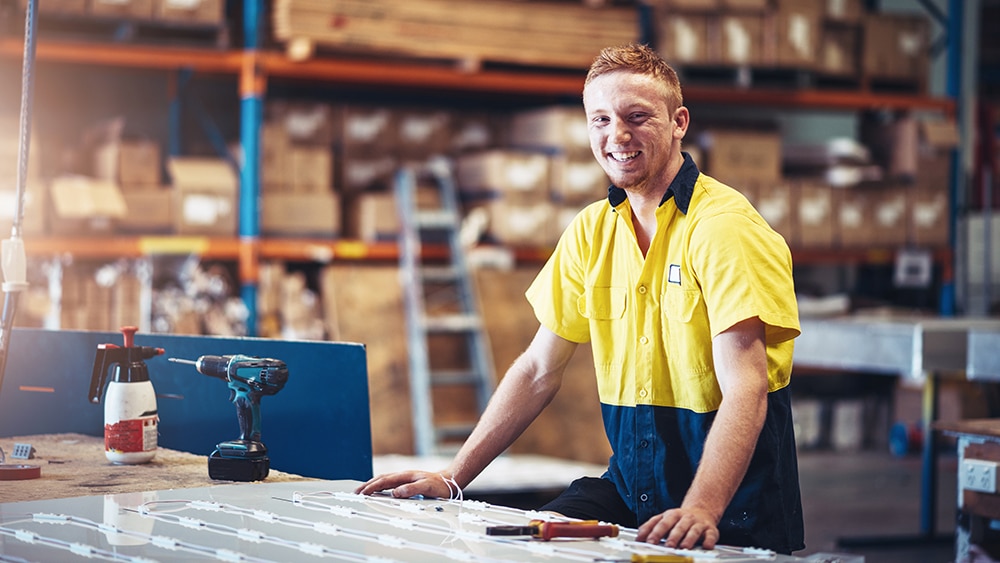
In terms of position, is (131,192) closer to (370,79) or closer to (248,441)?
(370,79)

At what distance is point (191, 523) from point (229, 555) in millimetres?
281

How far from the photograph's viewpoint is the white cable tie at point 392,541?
7.41 feet

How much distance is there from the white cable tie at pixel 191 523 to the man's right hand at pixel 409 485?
42 cm

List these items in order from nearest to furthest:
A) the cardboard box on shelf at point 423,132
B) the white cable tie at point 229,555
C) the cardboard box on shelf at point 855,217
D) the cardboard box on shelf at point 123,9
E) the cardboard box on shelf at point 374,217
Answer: the white cable tie at point 229,555 < the cardboard box on shelf at point 123,9 < the cardboard box on shelf at point 374,217 < the cardboard box on shelf at point 423,132 < the cardboard box on shelf at point 855,217

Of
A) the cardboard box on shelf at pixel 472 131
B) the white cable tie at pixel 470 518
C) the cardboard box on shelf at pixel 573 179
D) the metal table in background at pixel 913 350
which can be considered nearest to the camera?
the white cable tie at pixel 470 518

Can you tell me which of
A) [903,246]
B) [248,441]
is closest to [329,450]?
[248,441]

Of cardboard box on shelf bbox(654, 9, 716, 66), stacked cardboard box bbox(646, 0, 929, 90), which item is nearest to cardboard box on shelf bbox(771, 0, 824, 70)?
stacked cardboard box bbox(646, 0, 929, 90)

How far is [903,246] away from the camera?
9.64m

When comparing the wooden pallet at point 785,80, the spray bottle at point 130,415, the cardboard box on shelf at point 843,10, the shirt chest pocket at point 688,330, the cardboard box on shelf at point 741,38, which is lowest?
the spray bottle at point 130,415

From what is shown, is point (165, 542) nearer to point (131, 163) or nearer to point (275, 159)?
point (131, 163)

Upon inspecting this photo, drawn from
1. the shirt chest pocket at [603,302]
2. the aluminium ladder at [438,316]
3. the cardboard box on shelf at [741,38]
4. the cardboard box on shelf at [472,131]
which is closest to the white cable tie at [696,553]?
the shirt chest pocket at [603,302]

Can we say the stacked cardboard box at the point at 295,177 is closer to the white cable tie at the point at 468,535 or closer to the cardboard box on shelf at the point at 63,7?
the cardboard box on shelf at the point at 63,7

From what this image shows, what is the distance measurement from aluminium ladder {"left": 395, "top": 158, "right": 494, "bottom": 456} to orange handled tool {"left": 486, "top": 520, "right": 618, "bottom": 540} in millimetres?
5280

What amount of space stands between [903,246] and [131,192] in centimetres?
559
